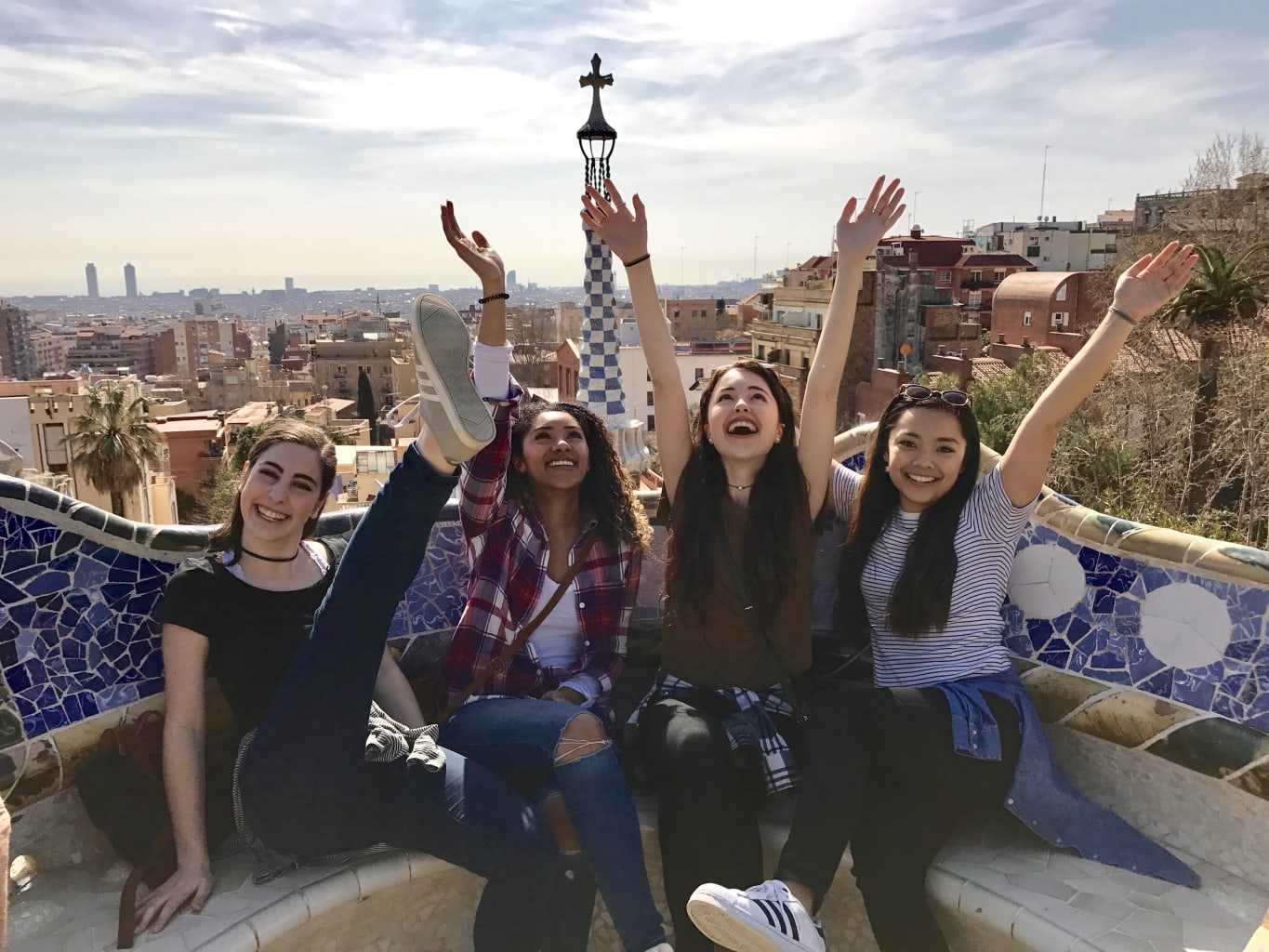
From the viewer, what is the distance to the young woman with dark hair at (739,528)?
9.07ft

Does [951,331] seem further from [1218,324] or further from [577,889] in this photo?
[577,889]

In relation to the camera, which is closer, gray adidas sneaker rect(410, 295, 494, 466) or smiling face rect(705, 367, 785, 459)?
gray adidas sneaker rect(410, 295, 494, 466)

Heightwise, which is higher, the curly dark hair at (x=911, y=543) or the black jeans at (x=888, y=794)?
the curly dark hair at (x=911, y=543)

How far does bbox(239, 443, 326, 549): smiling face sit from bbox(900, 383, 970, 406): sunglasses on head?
5.64ft

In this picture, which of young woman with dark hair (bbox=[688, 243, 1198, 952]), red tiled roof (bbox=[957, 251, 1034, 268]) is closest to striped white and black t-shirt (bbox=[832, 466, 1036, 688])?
young woman with dark hair (bbox=[688, 243, 1198, 952])

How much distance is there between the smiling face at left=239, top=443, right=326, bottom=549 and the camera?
2529 mm

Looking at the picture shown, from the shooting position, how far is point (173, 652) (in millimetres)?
2477

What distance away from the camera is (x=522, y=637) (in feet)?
9.18

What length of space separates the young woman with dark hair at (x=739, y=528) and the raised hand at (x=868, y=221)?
0.05 ft

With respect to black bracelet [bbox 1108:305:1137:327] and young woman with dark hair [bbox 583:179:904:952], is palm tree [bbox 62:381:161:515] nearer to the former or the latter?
young woman with dark hair [bbox 583:179:904:952]

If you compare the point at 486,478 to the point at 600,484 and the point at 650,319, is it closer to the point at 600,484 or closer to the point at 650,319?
the point at 600,484

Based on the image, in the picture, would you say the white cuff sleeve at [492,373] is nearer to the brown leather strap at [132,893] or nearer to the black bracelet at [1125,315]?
the brown leather strap at [132,893]

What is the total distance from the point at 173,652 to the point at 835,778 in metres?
1.71

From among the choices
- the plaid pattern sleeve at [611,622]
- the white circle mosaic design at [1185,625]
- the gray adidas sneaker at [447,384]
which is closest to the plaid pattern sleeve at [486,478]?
the plaid pattern sleeve at [611,622]
